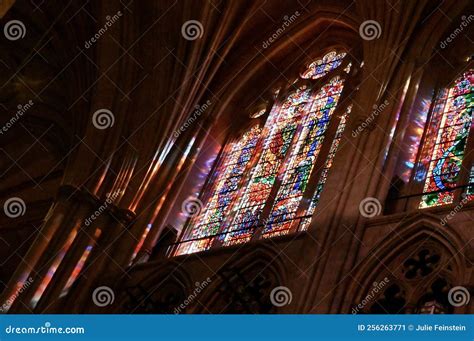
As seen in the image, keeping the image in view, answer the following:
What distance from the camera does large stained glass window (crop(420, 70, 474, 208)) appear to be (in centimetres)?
1492

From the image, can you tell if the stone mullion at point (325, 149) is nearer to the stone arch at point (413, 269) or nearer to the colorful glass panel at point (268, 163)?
the colorful glass panel at point (268, 163)

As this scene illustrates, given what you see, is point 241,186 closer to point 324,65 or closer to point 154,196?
point 154,196

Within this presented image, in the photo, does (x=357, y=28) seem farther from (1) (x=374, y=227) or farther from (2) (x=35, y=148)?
(2) (x=35, y=148)

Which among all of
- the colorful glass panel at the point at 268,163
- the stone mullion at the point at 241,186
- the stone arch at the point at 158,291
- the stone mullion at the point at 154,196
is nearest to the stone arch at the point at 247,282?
the stone arch at the point at 158,291

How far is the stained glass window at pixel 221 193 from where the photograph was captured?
17672 millimetres

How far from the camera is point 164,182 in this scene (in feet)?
60.4

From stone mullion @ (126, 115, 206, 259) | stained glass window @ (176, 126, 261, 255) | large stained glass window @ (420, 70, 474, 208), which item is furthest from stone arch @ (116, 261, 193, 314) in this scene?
large stained glass window @ (420, 70, 474, 208)

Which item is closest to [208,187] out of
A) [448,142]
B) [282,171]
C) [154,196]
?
[154,196]

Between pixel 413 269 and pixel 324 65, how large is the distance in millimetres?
7457

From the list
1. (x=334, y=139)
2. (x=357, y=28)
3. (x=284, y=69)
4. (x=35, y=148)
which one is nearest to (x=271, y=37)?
(x=284, y=69)

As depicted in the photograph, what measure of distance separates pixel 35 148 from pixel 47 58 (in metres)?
2.39

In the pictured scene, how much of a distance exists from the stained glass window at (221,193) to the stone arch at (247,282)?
1963mm

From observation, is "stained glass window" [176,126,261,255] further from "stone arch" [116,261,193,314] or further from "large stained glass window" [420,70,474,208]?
"large stained glass window" [420,70,474,208]

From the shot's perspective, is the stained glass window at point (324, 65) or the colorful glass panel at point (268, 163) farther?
the stained glass window at point (324, 65)
